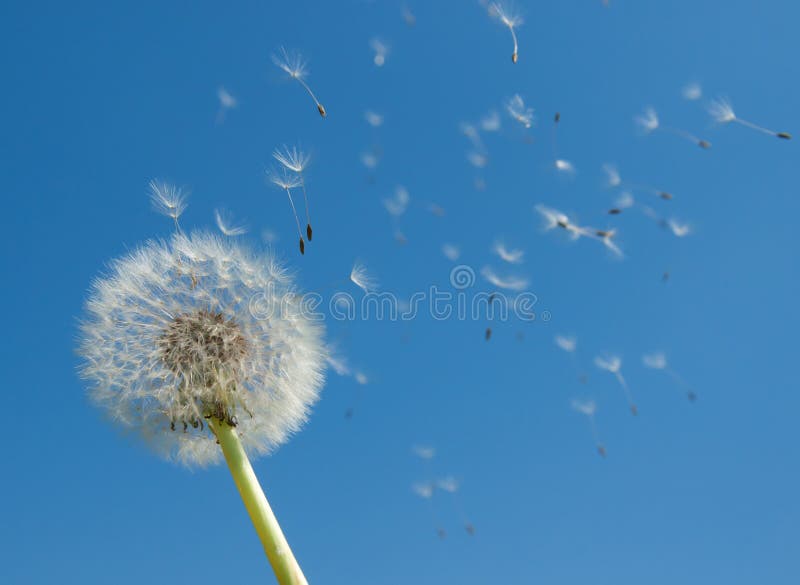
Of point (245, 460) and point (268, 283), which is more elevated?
point (268, 283)

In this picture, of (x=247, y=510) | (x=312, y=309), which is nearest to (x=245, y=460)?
(x=247, y=510)

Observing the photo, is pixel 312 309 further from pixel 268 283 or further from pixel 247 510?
pixel 247 510

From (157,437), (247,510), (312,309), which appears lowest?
(247,510)
